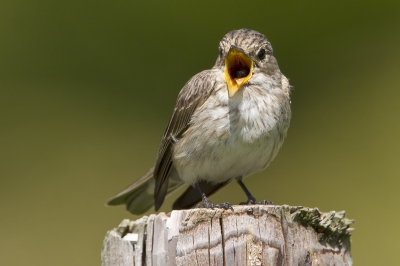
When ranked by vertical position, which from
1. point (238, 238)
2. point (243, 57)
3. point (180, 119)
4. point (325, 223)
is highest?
point (243, 57)

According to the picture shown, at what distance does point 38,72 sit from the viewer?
651cm

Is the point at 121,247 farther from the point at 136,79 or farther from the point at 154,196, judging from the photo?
the point at 136,79

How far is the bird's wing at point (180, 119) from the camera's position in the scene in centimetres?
429

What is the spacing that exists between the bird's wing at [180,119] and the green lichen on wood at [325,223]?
1.33 m

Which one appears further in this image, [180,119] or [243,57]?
[180,119]

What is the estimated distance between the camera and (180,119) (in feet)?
14.6

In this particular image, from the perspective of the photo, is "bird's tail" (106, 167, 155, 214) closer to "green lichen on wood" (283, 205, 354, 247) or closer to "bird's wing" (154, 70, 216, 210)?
"bird's wing" (154, 70, 216, 210)

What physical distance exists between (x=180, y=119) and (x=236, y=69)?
52 centimetres

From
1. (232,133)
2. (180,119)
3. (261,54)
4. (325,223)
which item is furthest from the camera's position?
(180,119)

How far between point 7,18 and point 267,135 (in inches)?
133

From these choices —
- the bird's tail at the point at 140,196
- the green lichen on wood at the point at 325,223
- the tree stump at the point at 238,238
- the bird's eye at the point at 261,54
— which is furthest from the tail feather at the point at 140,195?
the green lichen on wood at the point at 325,223

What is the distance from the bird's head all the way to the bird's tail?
1005 millimetres

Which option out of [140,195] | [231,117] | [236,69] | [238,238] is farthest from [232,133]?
[238,238]

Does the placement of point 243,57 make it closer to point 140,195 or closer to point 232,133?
point 232,133
